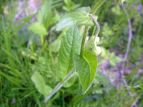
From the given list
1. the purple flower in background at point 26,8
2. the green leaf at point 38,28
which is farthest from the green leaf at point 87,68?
the purple flower in background at point 26,8

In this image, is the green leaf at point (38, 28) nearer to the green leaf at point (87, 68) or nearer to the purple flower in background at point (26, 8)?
the purple flower in background at point (26, 8)

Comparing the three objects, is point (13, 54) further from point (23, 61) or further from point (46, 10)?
point (46, 10)

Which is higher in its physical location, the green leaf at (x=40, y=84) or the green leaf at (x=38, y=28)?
the green leaf at (x=38, y=28)

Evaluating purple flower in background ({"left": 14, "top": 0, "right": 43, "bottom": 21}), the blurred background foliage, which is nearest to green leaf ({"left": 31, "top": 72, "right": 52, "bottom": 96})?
the blurred background foliage

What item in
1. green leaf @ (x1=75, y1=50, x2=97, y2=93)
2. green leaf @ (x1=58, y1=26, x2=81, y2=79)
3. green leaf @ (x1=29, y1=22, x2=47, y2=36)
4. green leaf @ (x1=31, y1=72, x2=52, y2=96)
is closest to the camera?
green leaf @ (x1=75, y1=50, x2=97, y2=93)

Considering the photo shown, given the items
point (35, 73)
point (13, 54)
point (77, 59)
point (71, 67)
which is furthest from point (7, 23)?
point (77, 59)

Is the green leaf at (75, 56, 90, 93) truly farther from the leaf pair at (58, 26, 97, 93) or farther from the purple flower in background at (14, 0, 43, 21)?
the purple flower in background at (14, 0, 43, 21)
